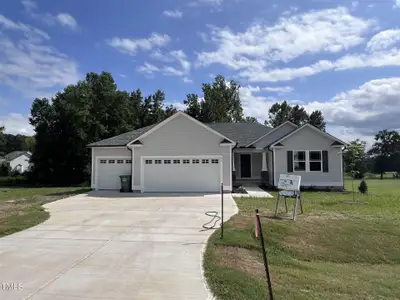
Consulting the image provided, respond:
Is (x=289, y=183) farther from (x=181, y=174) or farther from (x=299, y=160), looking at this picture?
(x=299, y=160)

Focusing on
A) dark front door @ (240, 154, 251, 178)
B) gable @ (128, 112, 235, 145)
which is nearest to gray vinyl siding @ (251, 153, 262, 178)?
dark front door @ (240, 154, 251, 178)

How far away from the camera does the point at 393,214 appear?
1159 centimetres

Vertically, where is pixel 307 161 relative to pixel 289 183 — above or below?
above

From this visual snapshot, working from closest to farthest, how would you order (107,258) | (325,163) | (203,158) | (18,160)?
(107,258) → (203,158) → (325,163) → (18,160)

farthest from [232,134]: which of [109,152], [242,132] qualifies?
[109,152]

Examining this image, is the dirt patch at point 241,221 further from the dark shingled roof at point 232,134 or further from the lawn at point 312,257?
the dark shingled roof at point 232,134

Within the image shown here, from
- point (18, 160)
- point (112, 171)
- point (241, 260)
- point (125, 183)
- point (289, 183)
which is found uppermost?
point (18, 160)

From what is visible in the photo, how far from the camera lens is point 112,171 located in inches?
808

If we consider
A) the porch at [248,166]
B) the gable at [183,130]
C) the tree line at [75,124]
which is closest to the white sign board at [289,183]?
the gable at [183,130]

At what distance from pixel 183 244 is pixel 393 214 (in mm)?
8408

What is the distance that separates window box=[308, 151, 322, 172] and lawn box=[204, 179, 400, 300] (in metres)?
9.76

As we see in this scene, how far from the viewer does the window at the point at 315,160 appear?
69.7 feet

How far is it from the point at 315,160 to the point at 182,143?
8989 mm

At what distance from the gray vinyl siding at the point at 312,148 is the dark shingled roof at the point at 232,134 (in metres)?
2.87
